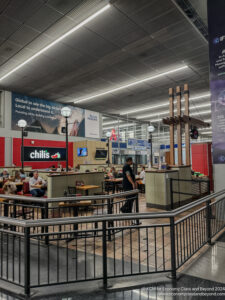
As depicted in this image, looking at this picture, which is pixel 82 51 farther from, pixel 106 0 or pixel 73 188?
pixel 73 188

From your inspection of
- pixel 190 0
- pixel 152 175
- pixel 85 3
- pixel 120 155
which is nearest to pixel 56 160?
pixel 120 155

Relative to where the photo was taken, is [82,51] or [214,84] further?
[82,51]

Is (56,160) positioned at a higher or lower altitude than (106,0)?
lower

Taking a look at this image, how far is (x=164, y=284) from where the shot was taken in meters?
2.67

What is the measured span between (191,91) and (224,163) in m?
10.4

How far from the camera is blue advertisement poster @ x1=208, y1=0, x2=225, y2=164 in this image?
5.65m

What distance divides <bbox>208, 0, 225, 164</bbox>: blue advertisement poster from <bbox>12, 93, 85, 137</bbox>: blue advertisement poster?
39.2 feet

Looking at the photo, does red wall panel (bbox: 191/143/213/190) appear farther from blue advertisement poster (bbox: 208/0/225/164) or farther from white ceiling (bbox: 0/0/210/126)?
blue advertisement poster (bbox: 208/0/225/164)

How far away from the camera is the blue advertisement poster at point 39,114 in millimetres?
14566

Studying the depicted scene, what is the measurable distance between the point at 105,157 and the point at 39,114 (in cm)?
661

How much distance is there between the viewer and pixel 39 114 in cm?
1575

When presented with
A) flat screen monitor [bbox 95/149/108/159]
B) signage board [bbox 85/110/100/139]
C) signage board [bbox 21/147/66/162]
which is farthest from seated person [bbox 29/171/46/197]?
signage board [bbox 85/110/100/139]

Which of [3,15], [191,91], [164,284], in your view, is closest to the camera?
[164,284]

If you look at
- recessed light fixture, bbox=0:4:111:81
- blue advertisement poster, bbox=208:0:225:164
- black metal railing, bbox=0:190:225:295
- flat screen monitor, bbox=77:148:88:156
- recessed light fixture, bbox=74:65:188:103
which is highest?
recessed light fixture, bbox=0:4:111:81
